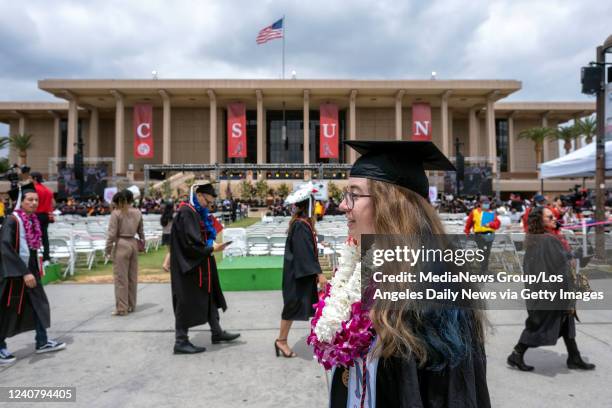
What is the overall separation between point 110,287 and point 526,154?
61593 mm

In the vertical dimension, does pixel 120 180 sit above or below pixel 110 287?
above

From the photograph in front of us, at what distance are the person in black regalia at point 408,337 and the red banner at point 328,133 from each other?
4214cm

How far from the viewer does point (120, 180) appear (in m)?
40.3

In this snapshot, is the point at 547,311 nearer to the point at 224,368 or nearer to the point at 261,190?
the point at 224,368

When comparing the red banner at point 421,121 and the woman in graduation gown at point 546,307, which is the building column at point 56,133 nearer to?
the red banner at point 421,121

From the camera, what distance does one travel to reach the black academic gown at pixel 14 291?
4176mm

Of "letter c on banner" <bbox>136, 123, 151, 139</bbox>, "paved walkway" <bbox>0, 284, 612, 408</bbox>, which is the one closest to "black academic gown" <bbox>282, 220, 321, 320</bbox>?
"paved walkway" <bbox>0, 284, 612, 408</bbox>

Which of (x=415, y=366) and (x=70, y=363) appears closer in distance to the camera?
(x=415, y=366)

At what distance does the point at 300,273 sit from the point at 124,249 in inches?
133

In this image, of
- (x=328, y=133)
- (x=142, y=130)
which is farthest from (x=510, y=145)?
(x=142, y=130)

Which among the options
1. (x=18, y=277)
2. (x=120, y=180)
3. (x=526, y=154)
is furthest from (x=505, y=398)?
(x=526, y=154)

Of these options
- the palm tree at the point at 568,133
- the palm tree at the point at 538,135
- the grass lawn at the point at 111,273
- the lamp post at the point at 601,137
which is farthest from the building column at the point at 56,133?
the palm tree at the point at 568,133

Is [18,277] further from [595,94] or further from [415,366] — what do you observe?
[595,94]

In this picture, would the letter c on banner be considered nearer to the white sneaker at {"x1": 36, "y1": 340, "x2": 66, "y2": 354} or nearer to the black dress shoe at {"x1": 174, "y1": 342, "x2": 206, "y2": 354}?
the white sneaker at {"x1": 36, "y1": 340, "x2": 66, "y2": 354}
